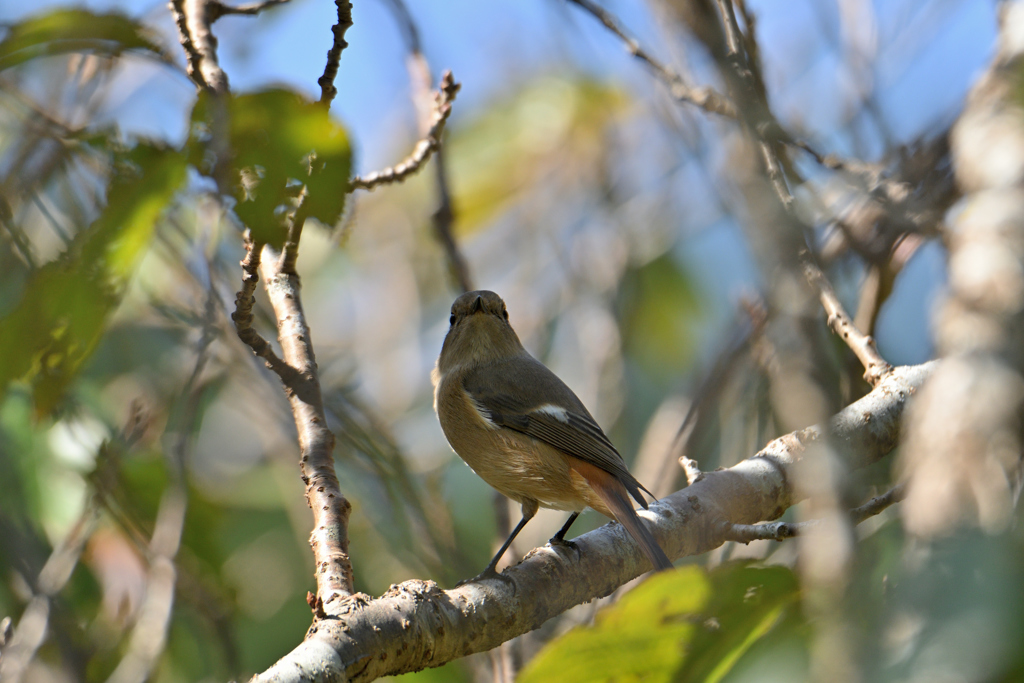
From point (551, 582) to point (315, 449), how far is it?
0.73m

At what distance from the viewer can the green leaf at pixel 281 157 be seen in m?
1.44

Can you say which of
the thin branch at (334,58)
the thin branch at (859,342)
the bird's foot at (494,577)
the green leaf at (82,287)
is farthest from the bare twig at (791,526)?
the green leaf at (82,287)

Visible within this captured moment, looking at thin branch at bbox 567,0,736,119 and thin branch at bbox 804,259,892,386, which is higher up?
thin branch at bbox 567,0,736,119

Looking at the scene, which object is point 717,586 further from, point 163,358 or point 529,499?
point 163,358

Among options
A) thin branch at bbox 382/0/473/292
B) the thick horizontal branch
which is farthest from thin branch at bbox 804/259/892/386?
thin branch at bbox 382/0/473/292

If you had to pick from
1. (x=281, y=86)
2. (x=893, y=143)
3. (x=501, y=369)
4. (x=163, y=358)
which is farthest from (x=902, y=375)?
(x=163, y=358)

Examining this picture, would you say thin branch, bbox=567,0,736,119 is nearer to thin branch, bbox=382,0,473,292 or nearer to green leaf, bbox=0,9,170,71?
thin branch, bbox=382,0,473,292

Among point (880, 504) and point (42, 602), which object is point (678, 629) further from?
point (42, 602)

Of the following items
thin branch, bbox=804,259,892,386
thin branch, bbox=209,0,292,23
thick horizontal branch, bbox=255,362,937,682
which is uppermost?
thin branch, bbox=209,0,292,23

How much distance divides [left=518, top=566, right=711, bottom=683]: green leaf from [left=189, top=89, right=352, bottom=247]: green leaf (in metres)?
0.88

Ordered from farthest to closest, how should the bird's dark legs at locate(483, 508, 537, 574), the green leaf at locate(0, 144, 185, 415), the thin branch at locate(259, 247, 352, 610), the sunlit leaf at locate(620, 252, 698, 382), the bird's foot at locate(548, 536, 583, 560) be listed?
1. the sunlit leaf at locate(620, 252, 698, 382)
2. the bird's foot at locate(548, 536, 583, 560)
3. the bird's dark legs at locate(483, 508, 537, 574)
4. the thin branch at locate(259, 247, 352, 610)
5. the green leaf at locate(0, 144, 185, 415)

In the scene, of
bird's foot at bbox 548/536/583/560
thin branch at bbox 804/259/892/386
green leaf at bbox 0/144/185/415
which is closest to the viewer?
green leaf at bbox 0/144/185/415

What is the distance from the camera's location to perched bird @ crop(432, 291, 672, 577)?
8.95ft

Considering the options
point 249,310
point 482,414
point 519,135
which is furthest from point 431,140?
point 519,135
